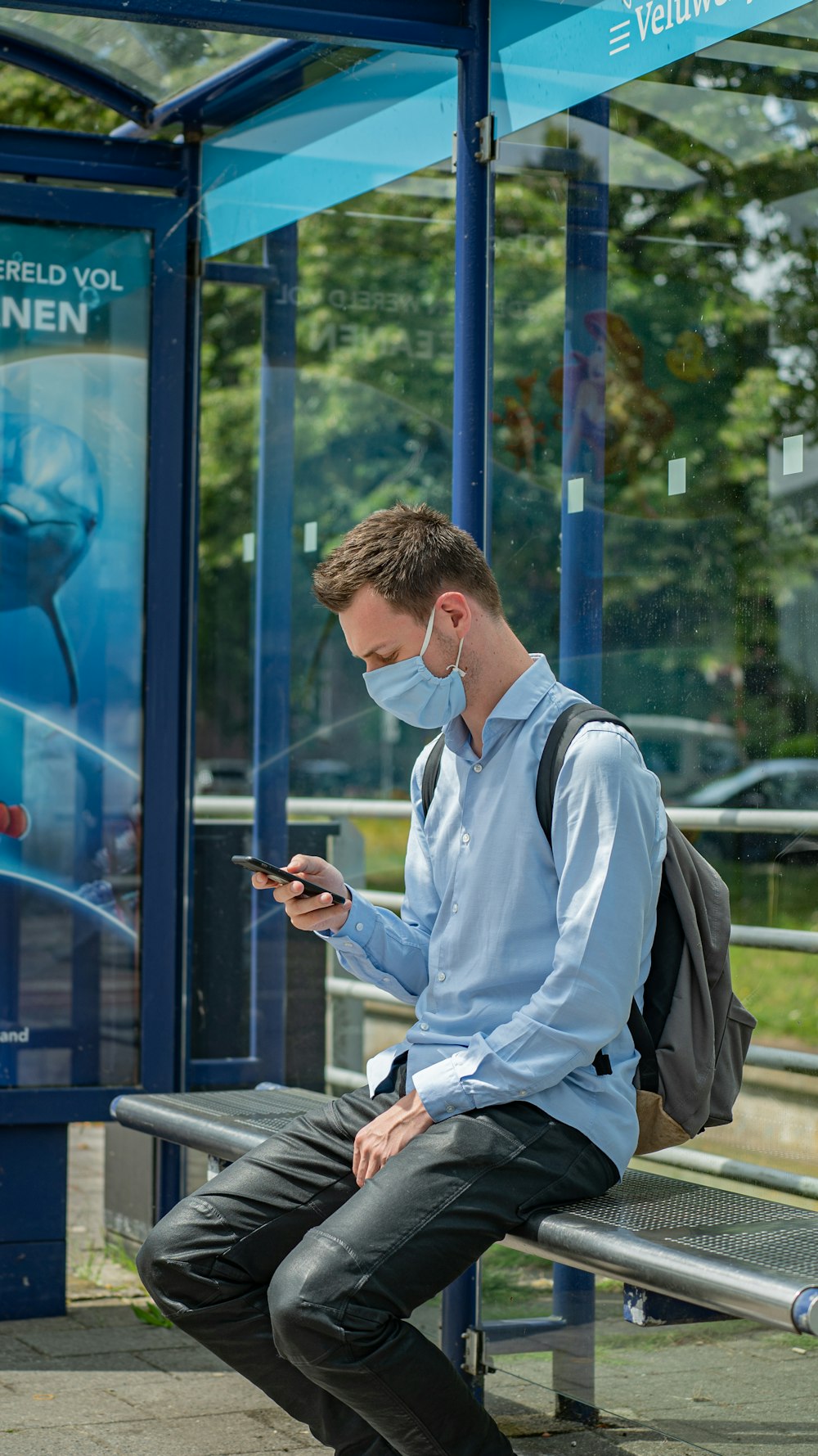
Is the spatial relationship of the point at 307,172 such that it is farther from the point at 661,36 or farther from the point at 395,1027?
the point at 395,1027

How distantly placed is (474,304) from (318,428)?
1741mm

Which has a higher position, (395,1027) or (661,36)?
(661,36)

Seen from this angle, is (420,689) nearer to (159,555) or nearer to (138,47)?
(159,555)

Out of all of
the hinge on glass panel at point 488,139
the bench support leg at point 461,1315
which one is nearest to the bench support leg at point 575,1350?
the bench support leg at point 461,1315

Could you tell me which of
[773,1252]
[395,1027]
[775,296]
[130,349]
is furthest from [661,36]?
[395,1027]

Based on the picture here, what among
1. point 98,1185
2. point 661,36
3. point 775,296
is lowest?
point 98,1185

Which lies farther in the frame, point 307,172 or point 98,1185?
point 98,1185

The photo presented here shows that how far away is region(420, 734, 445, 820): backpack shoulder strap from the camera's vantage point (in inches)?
132

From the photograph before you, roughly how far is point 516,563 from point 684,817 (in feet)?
2.23

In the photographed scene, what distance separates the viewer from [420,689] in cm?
309

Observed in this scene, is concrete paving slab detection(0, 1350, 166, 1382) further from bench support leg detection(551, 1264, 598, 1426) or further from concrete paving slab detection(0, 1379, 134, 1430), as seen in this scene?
bench support leg detection(551, 1264, 598, 1426)

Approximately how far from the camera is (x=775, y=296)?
3924mm

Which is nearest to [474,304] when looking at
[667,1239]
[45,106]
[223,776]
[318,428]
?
[318,428]

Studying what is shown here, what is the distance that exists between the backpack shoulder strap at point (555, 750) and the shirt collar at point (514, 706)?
8 centimetres
